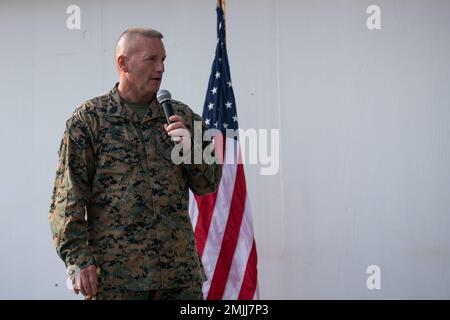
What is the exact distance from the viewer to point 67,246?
2855 mm

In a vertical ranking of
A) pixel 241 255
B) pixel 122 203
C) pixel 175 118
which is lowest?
pixel 241 255

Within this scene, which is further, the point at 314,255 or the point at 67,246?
the point at 314,255

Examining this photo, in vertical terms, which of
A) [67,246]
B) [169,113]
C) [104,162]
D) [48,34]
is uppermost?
[48,34]

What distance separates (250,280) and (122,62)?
211 cm

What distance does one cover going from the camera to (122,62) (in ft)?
10.0

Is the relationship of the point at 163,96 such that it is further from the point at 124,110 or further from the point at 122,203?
the point at 122,203

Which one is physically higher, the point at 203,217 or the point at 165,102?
the point at 165,102

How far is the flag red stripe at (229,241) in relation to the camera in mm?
4688

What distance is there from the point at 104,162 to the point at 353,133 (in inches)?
106

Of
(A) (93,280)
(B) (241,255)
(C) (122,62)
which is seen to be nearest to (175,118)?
(C) (122,62)

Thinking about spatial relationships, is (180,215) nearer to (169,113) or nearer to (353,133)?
(169,113)

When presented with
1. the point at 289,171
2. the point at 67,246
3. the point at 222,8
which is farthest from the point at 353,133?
the point at 67,246

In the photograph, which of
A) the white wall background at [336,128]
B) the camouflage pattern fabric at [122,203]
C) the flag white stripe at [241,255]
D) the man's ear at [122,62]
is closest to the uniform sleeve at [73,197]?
the camouflage pattern fabric at [122,203]
